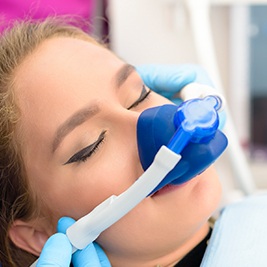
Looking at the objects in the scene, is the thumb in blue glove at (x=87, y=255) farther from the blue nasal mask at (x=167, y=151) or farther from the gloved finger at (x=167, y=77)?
the gloved finger at (x=167, y=77)

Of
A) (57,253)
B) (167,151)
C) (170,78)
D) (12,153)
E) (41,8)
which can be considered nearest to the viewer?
(167,151)

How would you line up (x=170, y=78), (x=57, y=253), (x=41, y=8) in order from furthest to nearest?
(x=41, y=8)
(x=170, y=78)
(x=57, y=253)

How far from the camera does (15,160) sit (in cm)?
103

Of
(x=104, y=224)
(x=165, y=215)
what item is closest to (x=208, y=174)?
(x=165, y=215)

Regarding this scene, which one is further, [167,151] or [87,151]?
[87,151]

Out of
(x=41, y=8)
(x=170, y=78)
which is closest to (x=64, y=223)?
(x=170, y=78)

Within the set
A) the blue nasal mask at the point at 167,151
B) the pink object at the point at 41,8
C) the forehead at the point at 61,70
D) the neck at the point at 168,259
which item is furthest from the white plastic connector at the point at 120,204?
the pink object at the point at 41,8

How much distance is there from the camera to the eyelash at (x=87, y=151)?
96cm

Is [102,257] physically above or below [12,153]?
below

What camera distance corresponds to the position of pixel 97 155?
3.15 feet

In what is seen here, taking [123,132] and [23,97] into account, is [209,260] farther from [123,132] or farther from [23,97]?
[23,97]

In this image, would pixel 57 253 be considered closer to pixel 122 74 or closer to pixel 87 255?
pixel 87 255

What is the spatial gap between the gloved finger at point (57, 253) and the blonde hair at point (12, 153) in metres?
0.12

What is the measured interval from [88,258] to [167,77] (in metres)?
0.55
